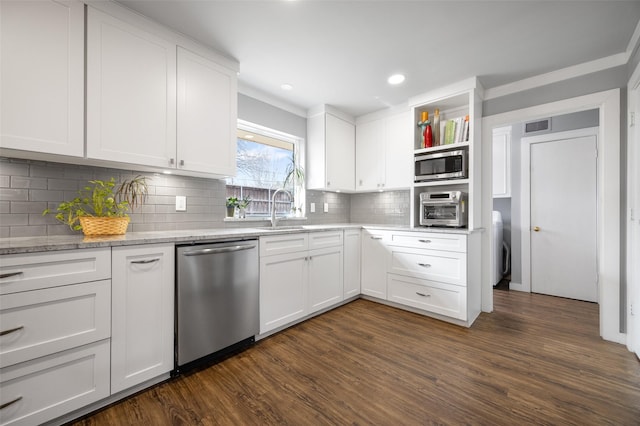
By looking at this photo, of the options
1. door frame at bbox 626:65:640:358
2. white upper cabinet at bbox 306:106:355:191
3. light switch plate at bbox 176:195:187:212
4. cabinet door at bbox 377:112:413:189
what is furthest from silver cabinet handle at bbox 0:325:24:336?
door frame at bbox 626:65:640:358

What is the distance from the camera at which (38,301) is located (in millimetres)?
1294

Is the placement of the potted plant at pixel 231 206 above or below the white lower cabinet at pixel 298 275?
above

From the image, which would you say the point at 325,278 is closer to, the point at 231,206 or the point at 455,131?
the point at 231,206

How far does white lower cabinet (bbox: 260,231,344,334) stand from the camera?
2.34m

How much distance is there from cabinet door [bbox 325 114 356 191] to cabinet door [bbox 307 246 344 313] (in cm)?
97

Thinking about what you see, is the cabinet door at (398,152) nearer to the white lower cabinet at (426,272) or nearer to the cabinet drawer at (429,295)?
the white lower cabinet at (426,272)

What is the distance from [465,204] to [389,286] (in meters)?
1.28

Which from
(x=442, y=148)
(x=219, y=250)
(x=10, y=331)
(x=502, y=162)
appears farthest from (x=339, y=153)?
(x=10, y=331)

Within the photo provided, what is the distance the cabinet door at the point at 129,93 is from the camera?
169 centimetres

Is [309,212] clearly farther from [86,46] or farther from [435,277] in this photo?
[86,46]

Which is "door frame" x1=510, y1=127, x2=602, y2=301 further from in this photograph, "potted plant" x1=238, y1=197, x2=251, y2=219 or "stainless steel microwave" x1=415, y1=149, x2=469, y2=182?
"potted plant" x1=238, y1=197, x2=251, y2=219

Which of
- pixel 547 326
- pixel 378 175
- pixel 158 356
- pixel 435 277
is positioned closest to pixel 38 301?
pixel 158 356

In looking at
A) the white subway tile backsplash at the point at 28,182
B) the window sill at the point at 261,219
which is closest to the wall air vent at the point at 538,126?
the window sill at the point at 261,219

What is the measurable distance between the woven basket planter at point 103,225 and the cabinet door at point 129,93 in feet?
1.30
